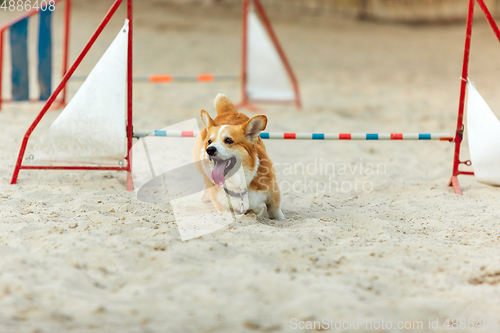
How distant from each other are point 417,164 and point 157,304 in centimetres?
394

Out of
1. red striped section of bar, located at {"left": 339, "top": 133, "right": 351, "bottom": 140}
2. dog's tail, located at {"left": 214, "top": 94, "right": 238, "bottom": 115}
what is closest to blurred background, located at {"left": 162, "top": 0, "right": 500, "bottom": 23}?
dog's tail, located at {"left": 214, "top": 94, "right": 238, "bottom": 115}

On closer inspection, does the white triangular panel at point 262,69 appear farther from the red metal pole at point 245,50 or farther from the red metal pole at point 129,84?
the red metal pole at point 129,84

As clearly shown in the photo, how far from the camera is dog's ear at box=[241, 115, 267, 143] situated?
3.12 meters

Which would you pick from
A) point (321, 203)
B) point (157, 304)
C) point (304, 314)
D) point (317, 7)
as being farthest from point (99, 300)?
point (317, 7)

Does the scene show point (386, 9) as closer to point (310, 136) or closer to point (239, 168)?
point (310, 136)

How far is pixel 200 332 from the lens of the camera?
6.17 feet

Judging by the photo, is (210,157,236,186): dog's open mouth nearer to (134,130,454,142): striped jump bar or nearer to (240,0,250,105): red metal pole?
(134,130,454,142): striped jump bar

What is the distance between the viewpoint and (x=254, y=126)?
3.19m

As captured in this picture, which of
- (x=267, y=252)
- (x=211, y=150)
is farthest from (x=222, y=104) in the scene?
(x=267, y=252)

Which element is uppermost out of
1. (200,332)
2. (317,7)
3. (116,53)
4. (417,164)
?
(317,7)

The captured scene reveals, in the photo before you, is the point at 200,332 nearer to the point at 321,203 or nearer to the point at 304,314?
the point at 304,314

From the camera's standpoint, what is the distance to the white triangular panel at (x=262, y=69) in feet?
24.4

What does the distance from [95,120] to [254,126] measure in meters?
1.42

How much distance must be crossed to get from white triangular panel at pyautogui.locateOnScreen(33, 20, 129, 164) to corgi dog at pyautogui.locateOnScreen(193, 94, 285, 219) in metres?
0.88
